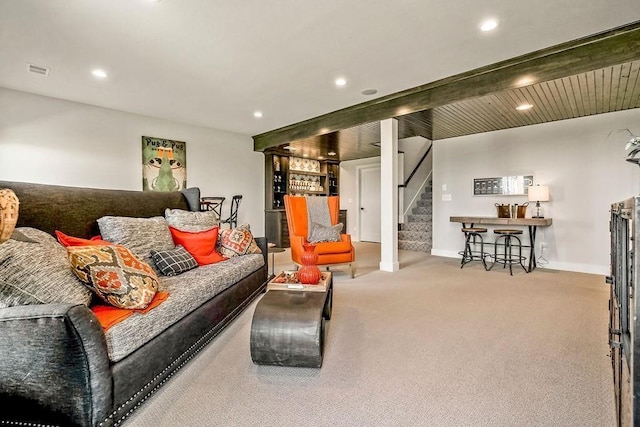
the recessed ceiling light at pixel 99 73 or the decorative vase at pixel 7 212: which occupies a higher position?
the recessed ceiling light at pixel 99 73

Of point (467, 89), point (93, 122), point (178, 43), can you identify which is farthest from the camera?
point (93, 122)

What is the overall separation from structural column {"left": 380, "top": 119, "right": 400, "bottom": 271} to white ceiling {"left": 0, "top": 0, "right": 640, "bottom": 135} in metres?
0.63

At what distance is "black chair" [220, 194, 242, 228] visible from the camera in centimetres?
602

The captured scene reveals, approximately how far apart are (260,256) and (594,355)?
9.18 feet

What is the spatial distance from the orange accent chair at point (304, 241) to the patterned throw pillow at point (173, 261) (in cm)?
151

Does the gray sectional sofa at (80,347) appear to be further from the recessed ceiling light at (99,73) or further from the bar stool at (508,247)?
the bar stool at (508,247)

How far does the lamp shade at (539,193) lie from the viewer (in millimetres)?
4523

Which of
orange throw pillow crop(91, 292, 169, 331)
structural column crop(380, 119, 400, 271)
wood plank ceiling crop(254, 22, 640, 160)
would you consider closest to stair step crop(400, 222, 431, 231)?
wood plank ceiling crop(254, 22, 640, 160)

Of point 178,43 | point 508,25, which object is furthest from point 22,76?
point 508,25

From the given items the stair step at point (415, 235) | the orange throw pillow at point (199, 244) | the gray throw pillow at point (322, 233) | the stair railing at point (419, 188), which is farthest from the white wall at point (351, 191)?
the orange throw pillow at point (199, 244)

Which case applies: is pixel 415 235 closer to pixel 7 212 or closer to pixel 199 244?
pixel 199 244

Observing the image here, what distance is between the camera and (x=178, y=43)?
9.68 feet

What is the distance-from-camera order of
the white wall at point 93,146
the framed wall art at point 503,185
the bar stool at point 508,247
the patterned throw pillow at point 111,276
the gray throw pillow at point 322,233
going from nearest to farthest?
1. the patterned throw pillow at point 111,276
2. the white wall at point 93,146
3. the gray throw pillow at point 322,233
4. the bar stool at point 508,247
5. the framed wall art at point 503,185

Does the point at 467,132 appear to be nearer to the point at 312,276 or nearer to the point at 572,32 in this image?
the point at 572,32
